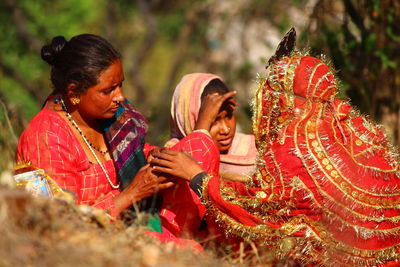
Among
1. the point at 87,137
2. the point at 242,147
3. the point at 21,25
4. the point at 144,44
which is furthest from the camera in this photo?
the point at 144,44

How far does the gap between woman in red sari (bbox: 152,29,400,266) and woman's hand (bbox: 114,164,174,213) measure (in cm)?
37

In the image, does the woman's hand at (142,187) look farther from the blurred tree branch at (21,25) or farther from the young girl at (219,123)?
the blurred tree branch at (21,25)

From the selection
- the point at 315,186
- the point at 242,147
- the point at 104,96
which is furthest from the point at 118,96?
the point at 315,186

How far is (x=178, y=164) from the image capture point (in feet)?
13.2

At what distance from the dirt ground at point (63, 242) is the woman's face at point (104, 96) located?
105 cm

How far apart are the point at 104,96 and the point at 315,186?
5.11 feet

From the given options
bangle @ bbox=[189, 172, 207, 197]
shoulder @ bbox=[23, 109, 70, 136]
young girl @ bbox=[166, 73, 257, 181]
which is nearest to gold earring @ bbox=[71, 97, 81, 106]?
shoulder @ bbox=[23, 109, 70, 136]

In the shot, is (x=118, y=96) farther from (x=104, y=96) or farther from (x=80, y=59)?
(x=80, y=59)

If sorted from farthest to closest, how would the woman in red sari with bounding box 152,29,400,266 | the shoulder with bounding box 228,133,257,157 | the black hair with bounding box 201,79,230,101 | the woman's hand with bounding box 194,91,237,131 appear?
the shoulder with bounding box 228,133,257,157 → the black hair with bounding box 201,79,230,101 → the woman's hand with bounding box 194,91,237,131 → the woman in red sari with bounding box 152,29,400,266

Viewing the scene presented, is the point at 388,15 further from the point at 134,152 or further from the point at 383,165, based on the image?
the point at 134,152

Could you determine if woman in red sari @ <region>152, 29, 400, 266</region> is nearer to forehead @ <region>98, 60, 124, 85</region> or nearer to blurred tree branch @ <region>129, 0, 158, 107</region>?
forehead @ <region>98, 60, 124, 85</region>

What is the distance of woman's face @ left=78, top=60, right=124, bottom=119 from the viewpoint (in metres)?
4.20

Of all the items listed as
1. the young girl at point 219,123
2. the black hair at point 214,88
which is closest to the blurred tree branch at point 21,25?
the young girl at point 219,123

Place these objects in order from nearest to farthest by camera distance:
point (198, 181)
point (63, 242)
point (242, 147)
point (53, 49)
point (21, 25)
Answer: point (63, 242) → point (198, 181) → point (53, 49) → point (242, 147) → point (21, 25)
